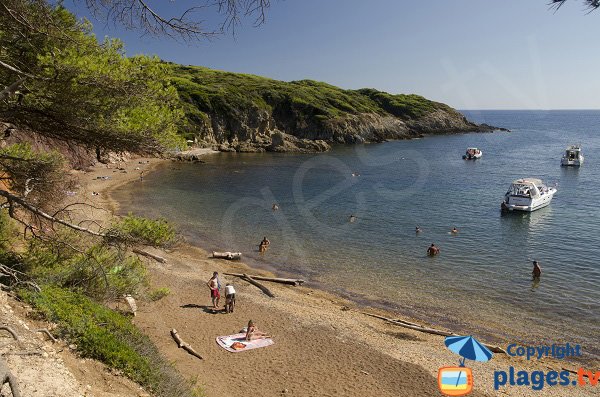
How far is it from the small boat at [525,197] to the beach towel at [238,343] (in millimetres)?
32790

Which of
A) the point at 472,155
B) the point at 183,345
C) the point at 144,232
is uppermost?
the point at 144,232

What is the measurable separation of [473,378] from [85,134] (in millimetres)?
14135

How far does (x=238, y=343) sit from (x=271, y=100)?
93.3 m

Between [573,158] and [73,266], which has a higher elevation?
[573,158]

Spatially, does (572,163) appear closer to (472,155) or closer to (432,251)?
(472,155)

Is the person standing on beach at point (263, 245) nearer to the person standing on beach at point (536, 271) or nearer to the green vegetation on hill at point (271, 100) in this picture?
the person standing on beach at point (536, 271)

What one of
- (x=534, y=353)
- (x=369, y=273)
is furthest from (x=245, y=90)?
(x=534, y=353)

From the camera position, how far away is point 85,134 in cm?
894

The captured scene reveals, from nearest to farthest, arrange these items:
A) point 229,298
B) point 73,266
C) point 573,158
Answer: point 73,266
point 229,298
point 573,158

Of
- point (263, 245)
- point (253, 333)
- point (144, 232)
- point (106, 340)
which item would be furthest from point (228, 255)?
point (106, 340)

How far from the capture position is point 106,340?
9.41 meters

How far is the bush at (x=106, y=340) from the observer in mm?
9023

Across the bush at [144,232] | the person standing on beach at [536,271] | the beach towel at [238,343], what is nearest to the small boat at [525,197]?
the person standing on beach at [536,271]

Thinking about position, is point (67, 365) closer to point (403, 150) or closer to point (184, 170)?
point (184, 170)
